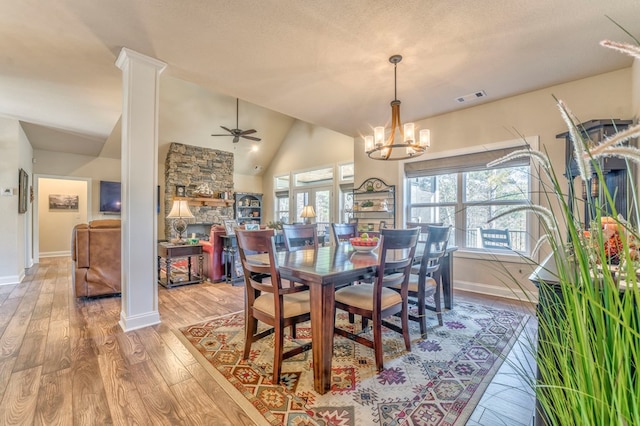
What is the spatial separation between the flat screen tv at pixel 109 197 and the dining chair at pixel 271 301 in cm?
746

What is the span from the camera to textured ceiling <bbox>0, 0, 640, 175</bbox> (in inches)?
86.0

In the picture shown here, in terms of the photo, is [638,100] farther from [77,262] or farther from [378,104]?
[77,262]

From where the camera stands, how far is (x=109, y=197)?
7609 mm

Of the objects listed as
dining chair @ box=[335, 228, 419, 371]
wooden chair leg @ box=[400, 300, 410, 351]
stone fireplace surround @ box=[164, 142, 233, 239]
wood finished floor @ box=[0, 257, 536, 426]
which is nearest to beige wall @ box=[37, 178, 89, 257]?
stone fireplace surround @ box=[164, 142, 233, 239]

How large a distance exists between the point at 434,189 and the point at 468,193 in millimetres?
520

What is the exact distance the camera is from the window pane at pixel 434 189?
4.43 m

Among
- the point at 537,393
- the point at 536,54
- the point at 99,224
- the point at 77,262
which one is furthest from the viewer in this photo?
the point at 99,224

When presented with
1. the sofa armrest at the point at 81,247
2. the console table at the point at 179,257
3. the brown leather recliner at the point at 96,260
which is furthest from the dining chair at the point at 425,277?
the sofa armrest at the point at 81,247

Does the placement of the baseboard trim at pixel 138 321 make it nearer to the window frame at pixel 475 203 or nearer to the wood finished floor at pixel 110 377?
the wood finished floor at pixel 110 377

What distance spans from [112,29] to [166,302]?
2.89 m

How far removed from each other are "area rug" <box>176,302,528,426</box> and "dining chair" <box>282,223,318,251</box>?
789 mm

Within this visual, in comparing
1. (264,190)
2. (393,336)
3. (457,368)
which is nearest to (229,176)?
(264,190)

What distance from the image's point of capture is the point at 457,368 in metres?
2.04

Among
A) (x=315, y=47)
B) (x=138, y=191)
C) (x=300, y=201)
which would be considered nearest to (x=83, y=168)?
(x=300, y=201)
